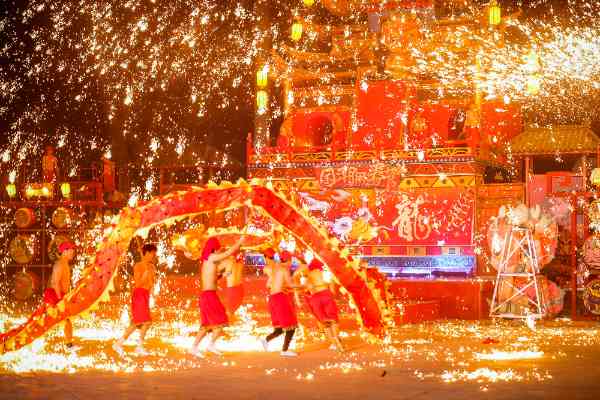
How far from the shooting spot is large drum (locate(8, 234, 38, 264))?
72.3 feet

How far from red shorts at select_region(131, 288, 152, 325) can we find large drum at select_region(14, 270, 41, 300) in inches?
473

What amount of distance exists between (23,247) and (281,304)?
13.1 meters

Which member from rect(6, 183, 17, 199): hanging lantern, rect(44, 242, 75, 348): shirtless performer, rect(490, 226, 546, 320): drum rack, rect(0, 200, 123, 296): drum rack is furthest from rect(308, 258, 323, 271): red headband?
rect(6, 183, 17, 199): hanging lantern

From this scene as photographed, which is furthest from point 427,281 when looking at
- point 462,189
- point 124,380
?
point 124,380

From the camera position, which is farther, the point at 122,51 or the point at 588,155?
the point at 122,51

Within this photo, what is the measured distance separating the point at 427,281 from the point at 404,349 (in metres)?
6.54

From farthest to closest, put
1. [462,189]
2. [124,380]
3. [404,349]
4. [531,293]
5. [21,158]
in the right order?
[21,158], [462,189], [531,293], [404,349], [124,380]

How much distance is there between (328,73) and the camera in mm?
23938

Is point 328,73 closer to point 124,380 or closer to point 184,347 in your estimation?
point 184,347

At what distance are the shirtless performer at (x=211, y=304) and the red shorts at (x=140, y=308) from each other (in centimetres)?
78

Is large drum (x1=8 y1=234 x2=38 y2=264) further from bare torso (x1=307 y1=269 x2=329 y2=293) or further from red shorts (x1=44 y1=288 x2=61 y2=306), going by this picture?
bare torso (x1=307 y1=269 x2=329 y2=293)

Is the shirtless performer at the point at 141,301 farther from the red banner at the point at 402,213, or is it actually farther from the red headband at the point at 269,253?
the red banner at the point at 402,213

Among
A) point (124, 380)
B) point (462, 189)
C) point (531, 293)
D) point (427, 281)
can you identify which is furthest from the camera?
point (462, 189)

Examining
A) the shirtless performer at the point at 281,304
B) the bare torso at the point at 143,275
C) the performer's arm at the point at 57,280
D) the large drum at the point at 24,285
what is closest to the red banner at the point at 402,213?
the large drum at the point at 24,285
